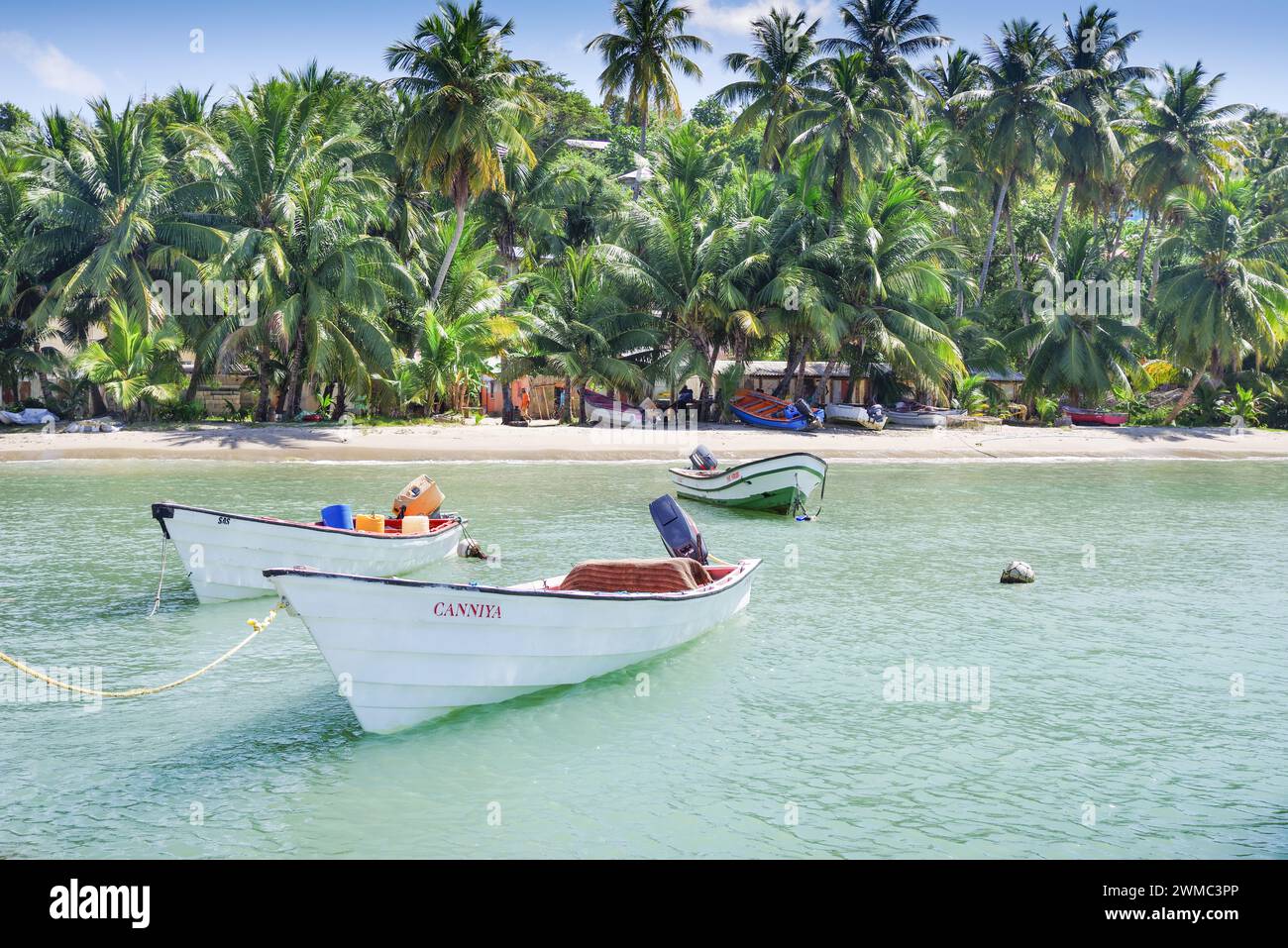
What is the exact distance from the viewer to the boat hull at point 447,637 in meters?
9.46

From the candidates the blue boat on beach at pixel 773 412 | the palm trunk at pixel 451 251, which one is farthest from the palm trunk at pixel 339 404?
the blue boat on beach at pixel 773 412

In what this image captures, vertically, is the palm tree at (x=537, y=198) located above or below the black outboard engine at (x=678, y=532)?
above

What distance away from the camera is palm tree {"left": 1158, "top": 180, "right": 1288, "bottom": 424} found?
42844 mm

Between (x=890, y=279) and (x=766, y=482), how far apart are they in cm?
1986

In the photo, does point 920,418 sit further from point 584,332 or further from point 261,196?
point 261,196

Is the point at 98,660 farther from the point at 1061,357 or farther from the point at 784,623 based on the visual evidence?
the point at 1061,357

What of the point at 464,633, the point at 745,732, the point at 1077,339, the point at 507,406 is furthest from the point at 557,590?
the point at 1077,339

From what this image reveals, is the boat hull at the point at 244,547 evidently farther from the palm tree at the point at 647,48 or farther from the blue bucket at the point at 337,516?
the palm tree at the point at 647,48

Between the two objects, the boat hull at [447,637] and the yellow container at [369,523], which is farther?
the yellow container at [369,523]

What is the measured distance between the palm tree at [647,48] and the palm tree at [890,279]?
41.5 ft

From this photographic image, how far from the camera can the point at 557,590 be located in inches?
447

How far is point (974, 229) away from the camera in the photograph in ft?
189

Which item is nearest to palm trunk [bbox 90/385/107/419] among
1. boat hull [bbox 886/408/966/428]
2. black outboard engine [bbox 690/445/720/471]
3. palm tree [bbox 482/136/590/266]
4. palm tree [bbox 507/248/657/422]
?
palm tree [bbox 507/248/657/422]
